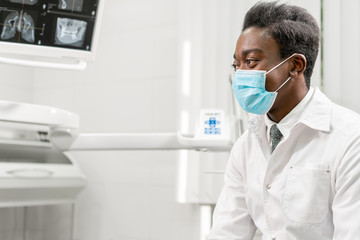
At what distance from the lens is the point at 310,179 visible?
58.4 inches

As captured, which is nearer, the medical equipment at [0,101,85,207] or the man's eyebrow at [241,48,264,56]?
the man's eyebrow at [241,48,264,56]

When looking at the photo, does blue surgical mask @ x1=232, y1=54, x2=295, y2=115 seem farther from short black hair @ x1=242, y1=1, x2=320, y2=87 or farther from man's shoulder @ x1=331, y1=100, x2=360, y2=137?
man's shoulder @ x1=331, y1=100, x2=360, y2=137

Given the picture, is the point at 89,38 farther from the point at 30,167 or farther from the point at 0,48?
the point at 30,167

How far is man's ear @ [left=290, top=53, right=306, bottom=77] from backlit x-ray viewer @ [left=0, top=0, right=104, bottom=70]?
1.11m

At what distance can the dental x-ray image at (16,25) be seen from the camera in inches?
87.6

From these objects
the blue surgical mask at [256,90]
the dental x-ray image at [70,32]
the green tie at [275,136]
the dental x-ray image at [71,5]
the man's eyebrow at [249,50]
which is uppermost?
the dental x-ray image at [71,5]

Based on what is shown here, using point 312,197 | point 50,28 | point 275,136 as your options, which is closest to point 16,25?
point 50,28

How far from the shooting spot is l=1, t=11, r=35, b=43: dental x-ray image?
2225 millimetres

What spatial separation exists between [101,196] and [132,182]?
0.94 ft

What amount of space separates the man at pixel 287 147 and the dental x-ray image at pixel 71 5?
98cm

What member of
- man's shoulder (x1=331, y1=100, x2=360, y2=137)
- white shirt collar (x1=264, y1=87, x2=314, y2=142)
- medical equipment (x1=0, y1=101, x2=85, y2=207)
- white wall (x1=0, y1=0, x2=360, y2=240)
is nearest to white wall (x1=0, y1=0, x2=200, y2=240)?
white wall (x1=0, y1=0, x2=360, y2=240)

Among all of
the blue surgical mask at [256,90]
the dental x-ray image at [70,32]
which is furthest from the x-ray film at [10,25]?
the blue surgical mask at [256,90]

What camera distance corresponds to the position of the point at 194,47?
2.78 m

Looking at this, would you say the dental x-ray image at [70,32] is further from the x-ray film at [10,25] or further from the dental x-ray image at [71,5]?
the x-ray film at [10,25]
